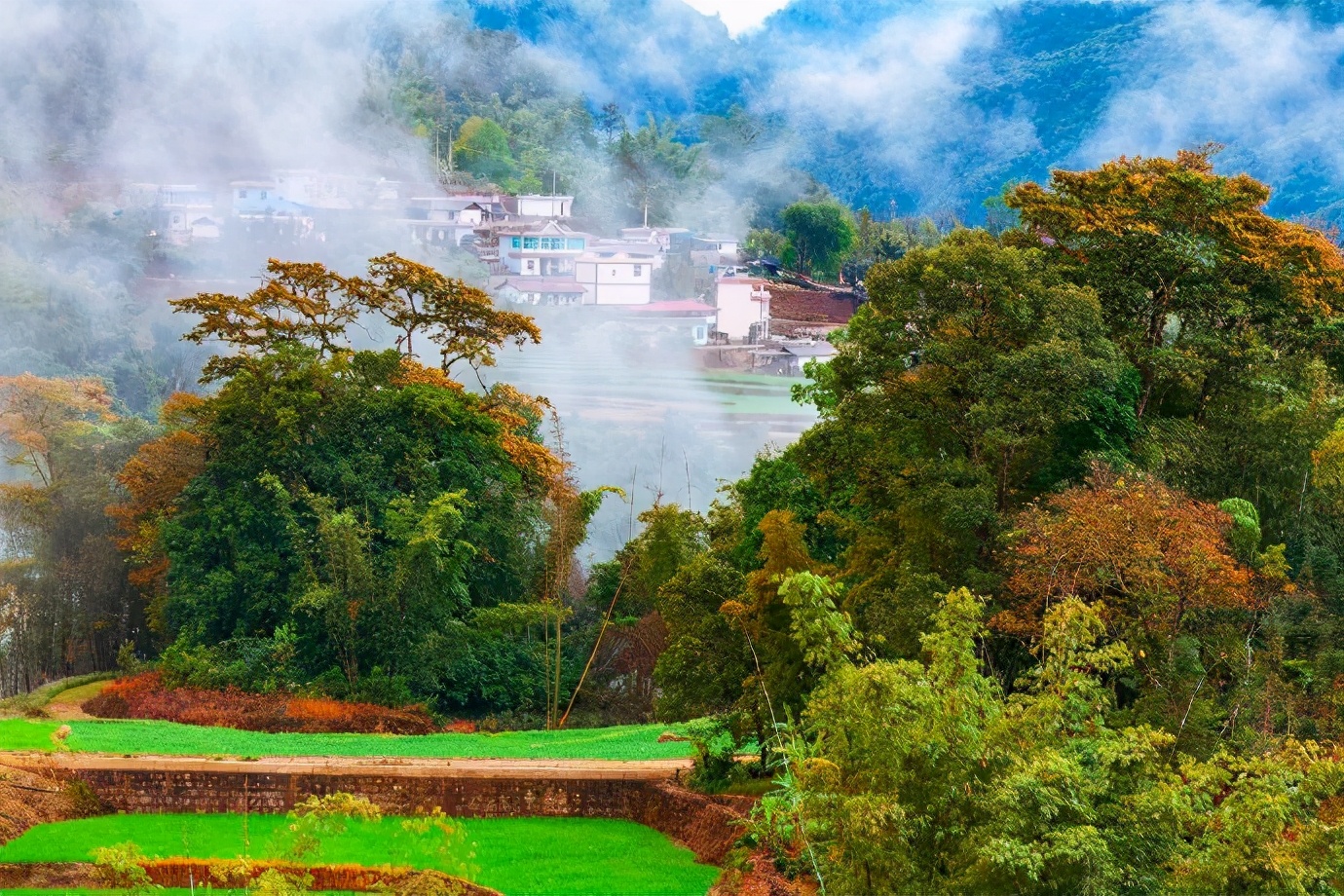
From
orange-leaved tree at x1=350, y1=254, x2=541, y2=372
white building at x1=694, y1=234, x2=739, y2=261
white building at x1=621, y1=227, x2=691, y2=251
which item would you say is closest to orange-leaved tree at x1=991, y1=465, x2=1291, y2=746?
orange-leaved tree at x1=350, y1=254, x2=541, y2=372

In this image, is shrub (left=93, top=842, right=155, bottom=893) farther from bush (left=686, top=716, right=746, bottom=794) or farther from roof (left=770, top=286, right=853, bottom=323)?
roof (left=770, top=286, right=853, bottom=323)

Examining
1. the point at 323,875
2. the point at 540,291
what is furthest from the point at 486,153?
the point at 323,875

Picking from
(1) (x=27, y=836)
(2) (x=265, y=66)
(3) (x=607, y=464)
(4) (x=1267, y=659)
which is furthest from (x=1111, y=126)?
(1) (x=27, y=836)

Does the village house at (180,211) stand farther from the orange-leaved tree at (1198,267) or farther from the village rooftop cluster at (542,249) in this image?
the orange-leaved tree at (1198,267)

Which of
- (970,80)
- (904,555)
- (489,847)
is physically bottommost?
(489,847)

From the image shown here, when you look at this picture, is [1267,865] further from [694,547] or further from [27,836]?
[694,547]

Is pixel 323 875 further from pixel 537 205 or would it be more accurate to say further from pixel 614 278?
pixel 537 205

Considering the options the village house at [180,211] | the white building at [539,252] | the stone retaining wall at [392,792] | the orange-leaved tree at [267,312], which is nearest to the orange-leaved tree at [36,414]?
the orange-leaved tree at [267,312]
